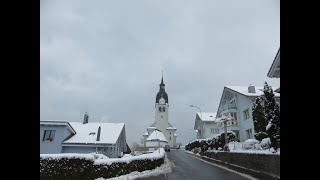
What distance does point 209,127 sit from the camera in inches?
2899

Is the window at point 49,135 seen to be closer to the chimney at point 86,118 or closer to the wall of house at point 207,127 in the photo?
the chimney at point 86,118

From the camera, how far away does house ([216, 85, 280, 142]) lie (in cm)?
4012

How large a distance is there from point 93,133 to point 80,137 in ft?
7.34

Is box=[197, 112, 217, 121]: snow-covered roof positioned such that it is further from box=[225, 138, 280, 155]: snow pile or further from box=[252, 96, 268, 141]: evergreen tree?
box=[252, 96, 268, 141]: evergreen tree

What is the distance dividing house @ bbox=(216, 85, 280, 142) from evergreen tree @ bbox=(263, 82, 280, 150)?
648 inches

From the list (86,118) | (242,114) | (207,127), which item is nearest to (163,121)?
(207,127)

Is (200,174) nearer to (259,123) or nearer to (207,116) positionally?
(259,123)

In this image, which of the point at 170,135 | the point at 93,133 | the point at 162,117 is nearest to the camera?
the point at 93,133

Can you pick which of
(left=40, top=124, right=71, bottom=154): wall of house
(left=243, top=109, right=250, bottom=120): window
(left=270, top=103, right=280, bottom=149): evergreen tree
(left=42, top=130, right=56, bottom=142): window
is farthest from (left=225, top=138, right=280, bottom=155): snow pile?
(left=42, top=130, right=56, bottom=142): window

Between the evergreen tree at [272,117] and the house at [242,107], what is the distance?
16467 mm

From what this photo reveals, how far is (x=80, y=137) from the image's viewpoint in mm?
40062
